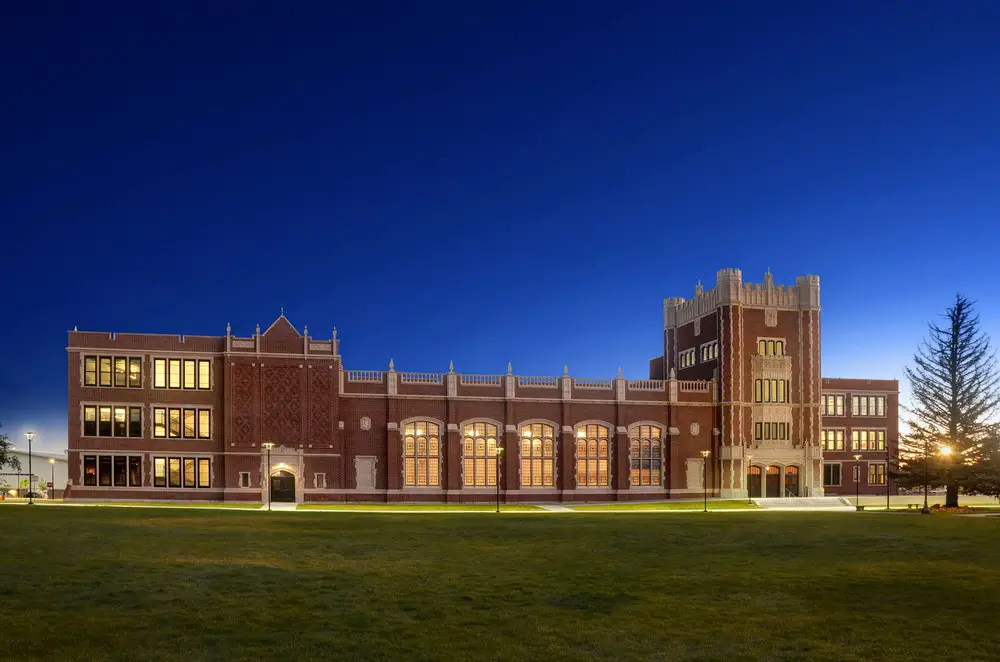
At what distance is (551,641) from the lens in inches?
544

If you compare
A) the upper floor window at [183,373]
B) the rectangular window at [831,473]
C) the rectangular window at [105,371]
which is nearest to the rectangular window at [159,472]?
the upper floor window at [183,373]

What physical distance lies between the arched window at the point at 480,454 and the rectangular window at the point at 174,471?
68.9 ft

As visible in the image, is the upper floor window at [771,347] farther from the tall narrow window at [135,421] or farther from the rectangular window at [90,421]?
the rectangular window at [90,421]

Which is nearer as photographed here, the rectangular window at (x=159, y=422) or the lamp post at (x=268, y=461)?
the lamp post at (x=268, y=461)

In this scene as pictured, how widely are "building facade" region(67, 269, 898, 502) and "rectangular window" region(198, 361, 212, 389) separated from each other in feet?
0.24

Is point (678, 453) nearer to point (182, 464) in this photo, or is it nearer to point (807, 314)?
point (807, 314)

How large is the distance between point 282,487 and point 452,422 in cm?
1356

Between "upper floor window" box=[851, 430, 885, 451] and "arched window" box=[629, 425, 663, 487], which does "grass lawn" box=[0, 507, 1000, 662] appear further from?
"upper floor window" box=[851, 430, 885, 451]

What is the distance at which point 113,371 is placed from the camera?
60656mm

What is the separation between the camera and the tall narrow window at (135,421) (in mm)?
60719

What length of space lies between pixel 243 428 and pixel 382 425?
402 inches

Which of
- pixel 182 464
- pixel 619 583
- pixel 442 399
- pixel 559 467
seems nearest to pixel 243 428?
pixel 182 464

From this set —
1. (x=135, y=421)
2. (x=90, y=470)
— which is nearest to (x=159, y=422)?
(x=135, y=421)

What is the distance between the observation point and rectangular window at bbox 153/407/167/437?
60969 mm
